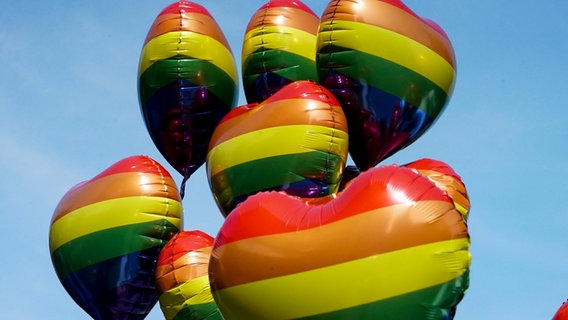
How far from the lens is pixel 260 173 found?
5926 millimetres

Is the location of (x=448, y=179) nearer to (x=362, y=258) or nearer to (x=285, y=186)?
(x=285, y=186)

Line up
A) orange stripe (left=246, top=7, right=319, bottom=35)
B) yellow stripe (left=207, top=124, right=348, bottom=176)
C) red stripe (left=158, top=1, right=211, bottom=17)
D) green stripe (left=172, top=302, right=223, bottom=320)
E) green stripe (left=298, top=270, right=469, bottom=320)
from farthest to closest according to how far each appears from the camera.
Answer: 1. red stripe (left=158, top=1, right=211, bottom=17)
2. orange stripe (left=246, top=7, right=319, bottom=35)
3. green stripe (left=172, top=302, right=223, bottom=320)
4. yellow stripe (left=207, top=124, right=348, bottom=176)
5. green stripe (left=298, top=270, right=469, bottom=320)

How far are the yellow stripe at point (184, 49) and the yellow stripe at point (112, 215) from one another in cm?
105

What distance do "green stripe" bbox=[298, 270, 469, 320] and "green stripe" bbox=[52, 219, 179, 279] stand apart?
7.58 feet

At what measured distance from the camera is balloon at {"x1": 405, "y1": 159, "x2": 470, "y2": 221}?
599cm

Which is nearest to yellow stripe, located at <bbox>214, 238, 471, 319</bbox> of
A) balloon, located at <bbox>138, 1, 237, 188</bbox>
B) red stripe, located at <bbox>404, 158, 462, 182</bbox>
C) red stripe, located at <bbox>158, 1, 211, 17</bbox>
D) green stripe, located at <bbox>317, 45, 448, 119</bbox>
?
red stripe, located at <bbox>404, 158, 462, 182</bbox>

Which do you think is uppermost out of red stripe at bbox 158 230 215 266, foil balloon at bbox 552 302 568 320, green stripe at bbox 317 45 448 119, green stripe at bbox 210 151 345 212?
green stripe at bbox 317 45 448 119

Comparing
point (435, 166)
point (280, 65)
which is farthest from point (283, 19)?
point (435, 166)

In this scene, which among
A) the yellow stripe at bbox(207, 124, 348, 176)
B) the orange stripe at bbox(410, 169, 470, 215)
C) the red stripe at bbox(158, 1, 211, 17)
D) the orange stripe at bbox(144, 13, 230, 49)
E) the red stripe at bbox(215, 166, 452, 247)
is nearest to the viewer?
the red stripe at bbox(215, 166, 452, 247)

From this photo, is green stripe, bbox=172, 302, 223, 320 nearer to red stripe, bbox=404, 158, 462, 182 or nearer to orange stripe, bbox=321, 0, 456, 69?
red stripe, bbox=404, 158, 462, 182

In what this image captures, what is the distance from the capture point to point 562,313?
666cm

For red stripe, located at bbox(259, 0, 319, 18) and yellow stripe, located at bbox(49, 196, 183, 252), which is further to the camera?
red stripe, located at bbox(259, 0, 319, 18)

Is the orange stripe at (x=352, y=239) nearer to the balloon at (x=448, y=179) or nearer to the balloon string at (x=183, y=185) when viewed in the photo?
the balloon at (x=448, y=179)

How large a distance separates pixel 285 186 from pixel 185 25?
1.74 meters
